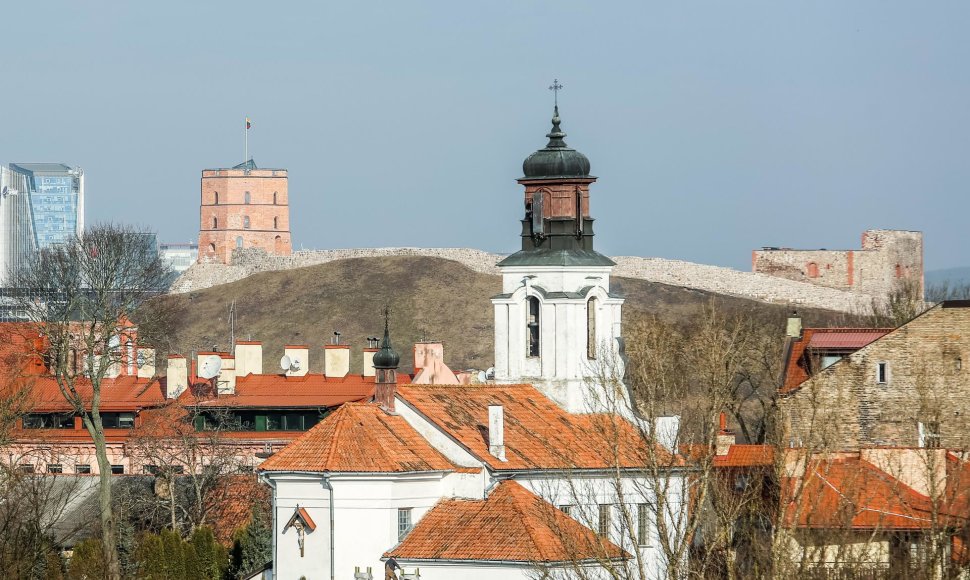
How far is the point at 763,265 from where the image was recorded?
14150 centimetres

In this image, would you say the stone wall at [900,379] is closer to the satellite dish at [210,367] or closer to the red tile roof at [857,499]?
the red tile roof at [857,499]

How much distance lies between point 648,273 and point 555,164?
292ft

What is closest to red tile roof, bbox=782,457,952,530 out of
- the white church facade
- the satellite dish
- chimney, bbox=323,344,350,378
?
the white church facade

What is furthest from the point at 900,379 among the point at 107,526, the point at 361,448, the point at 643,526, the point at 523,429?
the point at 107,526

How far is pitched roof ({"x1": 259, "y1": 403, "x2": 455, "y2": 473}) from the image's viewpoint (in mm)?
46375

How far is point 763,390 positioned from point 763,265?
2192 inches

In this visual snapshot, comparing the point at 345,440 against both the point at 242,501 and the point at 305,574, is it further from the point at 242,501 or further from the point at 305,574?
the point at 242,501

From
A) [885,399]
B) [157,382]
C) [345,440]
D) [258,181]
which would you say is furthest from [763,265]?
[345,440]

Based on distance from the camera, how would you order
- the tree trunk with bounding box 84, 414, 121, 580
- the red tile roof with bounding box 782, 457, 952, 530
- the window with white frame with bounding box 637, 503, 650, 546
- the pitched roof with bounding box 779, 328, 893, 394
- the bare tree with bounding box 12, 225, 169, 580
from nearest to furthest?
the red tile roof with bounding box 782, 457, 952, 530 → the window with white frame with bounding box 637, 503, 650, 546 → the tree trunk with bounding box 84, 414, 121, 580 → the bare tree with bounding box 12, 225, 169, 580 → the pitched roof with bounding box 779, 328, 893, 394

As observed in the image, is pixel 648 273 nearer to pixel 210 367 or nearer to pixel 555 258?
pixel 210 367

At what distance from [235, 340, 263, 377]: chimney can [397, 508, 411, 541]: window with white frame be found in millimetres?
32328

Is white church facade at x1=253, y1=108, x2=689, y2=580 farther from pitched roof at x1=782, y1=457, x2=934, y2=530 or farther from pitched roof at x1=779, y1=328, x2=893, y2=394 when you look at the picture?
pitched roof at x1=779, y1=328, x2=893, y2=394

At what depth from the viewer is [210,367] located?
72.6 m

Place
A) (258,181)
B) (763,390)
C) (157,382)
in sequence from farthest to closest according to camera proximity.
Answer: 1. (258,181)
2. (763,390)
3. (157,382)
